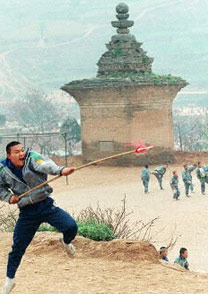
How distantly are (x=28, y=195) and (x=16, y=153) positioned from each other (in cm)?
43

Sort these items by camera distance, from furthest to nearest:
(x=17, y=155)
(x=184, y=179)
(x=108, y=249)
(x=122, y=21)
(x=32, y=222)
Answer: (x=122, y=21) < (x=184, y=179) < (x=108, y=249) < (x=32, y=222) < (x=17, y=155)

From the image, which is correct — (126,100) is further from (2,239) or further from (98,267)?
(98,267)

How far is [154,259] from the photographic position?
11.1 metres

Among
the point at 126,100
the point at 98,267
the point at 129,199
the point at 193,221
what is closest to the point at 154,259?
the point at 98,267

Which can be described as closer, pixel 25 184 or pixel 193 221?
pixel 25 184

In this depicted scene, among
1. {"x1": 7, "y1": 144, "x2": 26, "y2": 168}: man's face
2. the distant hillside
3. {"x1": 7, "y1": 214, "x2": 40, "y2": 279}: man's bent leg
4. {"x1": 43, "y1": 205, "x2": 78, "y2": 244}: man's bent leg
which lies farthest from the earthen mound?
the distant hillside

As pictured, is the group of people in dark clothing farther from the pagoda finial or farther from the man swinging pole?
the man swinging pole

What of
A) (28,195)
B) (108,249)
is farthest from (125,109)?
(28,195)

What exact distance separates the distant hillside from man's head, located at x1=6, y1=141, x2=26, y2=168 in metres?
139

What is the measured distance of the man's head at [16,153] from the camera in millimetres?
9086

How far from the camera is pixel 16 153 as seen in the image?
9.10 meters

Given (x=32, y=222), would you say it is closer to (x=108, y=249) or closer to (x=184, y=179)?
(x=108, y=249)

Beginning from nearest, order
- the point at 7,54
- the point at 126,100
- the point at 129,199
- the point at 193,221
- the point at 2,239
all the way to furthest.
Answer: the point at 2,239, the point at 193,221, the point at 129,199, the point at 126,100, the point at 7,54

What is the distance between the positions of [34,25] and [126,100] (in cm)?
16371
